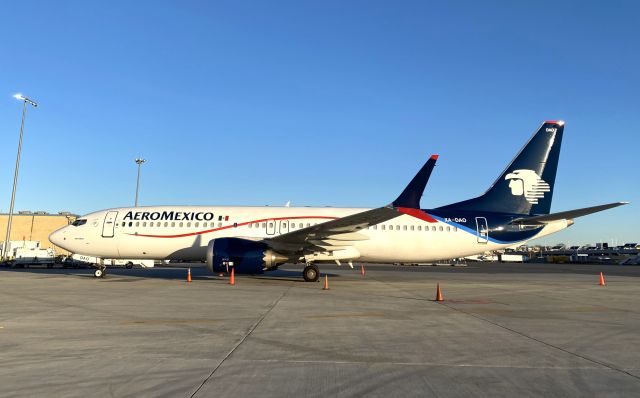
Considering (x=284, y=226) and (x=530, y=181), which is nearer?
(x=284, y=226)

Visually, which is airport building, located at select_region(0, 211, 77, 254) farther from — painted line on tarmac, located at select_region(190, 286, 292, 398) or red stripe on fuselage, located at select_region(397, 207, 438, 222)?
painted line on tarmac, located at select_region(190, 286, 292, 398)

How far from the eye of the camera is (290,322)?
335 inches

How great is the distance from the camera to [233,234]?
20000 mm

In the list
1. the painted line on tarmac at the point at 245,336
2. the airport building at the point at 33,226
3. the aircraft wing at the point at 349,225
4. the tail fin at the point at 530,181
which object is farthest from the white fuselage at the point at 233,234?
the airport building at the point at 33,226

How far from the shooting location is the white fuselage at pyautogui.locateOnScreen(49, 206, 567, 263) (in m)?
19.9

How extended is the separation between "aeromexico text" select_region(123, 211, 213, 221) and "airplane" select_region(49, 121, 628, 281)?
0.16 feet

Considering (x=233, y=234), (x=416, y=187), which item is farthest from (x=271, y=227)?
(x=416, y=187)

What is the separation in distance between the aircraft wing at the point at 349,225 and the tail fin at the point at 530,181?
591cm

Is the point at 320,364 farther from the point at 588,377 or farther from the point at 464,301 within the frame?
the point at 464,301

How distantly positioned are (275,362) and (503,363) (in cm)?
300

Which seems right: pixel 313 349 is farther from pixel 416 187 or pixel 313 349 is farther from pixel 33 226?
pixel 33 226

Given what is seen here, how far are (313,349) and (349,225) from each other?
11.4 meters

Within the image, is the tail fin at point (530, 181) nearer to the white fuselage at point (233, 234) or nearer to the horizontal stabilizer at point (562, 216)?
the horizontal stabilizer at point (562, 216)

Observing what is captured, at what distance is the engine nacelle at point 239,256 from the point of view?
17.4 m
